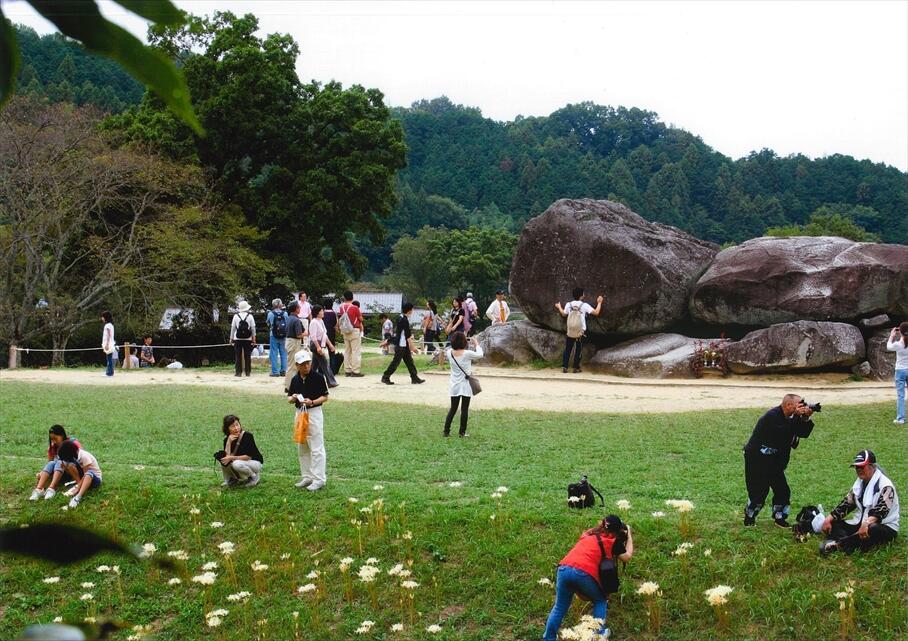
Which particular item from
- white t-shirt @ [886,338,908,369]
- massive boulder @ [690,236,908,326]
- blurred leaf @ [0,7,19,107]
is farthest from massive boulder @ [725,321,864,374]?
blurred leaf @ [0,7,19,107]

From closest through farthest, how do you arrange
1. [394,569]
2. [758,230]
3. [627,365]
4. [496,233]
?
1. [394,569]
2. [627,365]
3. [496,233]
4. [758,230]

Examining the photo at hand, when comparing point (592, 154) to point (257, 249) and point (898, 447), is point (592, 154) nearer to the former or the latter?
point (257, 249)

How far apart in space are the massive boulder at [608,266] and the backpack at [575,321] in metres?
0.98

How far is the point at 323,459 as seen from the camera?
9.84 meters

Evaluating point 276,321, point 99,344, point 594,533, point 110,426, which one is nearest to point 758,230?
point 99,344

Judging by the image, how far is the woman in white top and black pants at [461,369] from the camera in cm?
1235

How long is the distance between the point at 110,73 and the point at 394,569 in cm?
3999

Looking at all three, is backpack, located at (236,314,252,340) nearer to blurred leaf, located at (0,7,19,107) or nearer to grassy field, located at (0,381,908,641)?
grassy field, located at (0,381,908,641)

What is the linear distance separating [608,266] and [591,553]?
51.3 ft

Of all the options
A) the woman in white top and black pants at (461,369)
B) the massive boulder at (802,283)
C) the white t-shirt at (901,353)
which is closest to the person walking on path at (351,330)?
the woman in white top and black pants at (461,369)

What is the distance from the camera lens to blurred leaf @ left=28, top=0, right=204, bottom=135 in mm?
755

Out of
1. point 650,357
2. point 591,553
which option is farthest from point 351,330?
point 591,553

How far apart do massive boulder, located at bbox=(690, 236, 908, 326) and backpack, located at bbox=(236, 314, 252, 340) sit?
10163 mm

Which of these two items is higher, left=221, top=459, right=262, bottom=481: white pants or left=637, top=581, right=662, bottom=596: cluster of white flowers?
left=221, top=459, right=262, bottom=481: white pants
